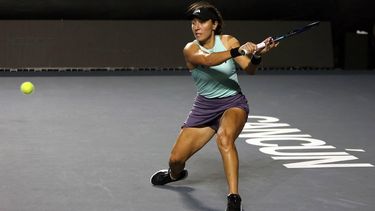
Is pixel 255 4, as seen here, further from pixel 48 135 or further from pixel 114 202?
pixel 114 202

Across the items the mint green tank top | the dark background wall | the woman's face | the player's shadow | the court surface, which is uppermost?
the dark background wall

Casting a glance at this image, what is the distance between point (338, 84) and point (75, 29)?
18.2 feet

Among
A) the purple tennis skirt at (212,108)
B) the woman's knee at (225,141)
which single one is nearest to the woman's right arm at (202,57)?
the purple tennis skirt at (212,108)

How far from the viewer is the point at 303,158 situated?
25.3 feet

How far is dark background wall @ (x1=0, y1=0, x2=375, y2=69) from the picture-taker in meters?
16.1

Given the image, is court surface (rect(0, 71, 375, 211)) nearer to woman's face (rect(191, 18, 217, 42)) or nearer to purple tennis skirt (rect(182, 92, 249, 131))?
purple tennis skirt (rect(182, 92, 249, 131))

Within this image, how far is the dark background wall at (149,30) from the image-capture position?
16.1m

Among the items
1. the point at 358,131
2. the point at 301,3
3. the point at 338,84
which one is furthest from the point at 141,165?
the point at 301,3

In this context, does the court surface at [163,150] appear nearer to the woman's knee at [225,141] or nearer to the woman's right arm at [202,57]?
the woman's knee at [225,141]

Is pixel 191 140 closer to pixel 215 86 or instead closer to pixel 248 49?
pixel 215 86

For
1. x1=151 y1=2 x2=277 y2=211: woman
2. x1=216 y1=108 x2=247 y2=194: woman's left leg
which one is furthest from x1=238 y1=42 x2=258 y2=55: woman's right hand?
x1=216 y1=108 x2=247 y2=194: woman's left leg

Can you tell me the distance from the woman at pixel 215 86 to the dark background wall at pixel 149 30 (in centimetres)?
1004

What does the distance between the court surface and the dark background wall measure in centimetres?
233

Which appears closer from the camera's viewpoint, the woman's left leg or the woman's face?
the woman's left leg
